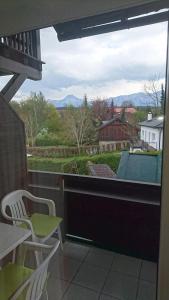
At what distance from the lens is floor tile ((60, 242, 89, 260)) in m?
1.90

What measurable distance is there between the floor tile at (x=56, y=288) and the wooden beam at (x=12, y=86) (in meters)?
1.46

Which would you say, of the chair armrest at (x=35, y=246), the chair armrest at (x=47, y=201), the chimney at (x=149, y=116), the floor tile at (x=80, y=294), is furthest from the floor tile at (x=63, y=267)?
the chimney at (x=149, y=116)

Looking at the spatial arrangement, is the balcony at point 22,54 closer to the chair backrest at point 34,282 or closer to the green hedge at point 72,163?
the green hedge at point 72,163

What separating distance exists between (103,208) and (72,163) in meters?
0.54

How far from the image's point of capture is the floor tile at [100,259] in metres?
1.79

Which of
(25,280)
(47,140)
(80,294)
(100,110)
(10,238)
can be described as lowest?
(80,294)

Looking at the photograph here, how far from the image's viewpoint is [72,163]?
1715 mm

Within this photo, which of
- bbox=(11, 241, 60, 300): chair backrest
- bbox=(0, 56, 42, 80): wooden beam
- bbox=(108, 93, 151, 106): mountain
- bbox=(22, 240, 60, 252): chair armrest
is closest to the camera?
bbox=(11, 241, 60, 300): chair backrest

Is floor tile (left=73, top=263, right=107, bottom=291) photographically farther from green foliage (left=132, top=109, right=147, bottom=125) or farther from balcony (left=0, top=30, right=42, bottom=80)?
balcony (left=0, top=30, right=42, bottom=80)

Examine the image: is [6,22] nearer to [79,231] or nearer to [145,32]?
[145,32]

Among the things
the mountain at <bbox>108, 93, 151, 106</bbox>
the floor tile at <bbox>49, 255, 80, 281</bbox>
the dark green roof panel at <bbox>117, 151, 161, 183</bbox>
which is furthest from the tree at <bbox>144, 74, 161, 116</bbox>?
the floor tile at <bbox>49, 255, 80, 281</bbox>

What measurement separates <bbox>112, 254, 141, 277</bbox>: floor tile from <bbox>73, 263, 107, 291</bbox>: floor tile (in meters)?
0.13

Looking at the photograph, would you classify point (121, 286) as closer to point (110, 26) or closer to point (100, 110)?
point (100, 110)

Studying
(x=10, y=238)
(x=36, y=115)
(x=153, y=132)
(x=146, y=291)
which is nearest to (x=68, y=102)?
(x=36, y=115)
